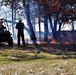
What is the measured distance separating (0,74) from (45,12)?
1571cm

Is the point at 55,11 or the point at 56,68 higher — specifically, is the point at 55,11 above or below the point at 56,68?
above

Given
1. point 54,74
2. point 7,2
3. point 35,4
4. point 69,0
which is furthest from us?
point 7,2

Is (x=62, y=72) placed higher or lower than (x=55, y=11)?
lower

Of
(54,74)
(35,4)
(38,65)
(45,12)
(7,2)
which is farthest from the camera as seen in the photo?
(7,2)

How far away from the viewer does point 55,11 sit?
76.5 ft

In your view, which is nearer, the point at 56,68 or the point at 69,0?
the point at 56,68

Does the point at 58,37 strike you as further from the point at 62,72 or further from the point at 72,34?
the point at 62,72

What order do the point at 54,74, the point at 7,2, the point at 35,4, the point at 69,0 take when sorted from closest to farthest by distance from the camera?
the point at 54,74, the point at 69,0, the point at 35,4, the point at 7,2

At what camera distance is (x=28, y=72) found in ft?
29.9

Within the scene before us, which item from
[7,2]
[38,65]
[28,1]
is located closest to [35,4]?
[28,1]

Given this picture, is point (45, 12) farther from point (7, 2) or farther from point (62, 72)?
point (62, 72)

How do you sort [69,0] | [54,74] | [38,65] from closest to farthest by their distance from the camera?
1. [54,74]
2. [38,65]
3. [69,0]

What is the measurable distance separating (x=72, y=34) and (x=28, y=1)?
15.3 feet

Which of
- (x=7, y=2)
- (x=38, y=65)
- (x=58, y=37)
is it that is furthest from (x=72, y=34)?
(x=38, y=65)
